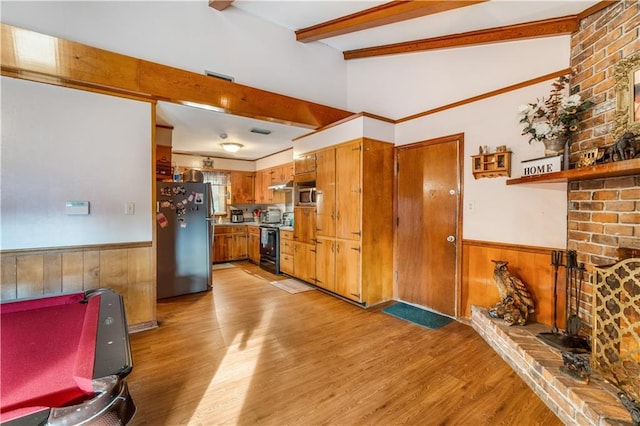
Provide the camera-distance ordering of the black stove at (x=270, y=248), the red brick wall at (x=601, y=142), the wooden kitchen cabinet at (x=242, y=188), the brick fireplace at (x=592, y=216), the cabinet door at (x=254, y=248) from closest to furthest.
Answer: the brick fireplace at (x=592, y=216), the red brick wall at (x=601, y=142), the black stove at (x=270, y=248), the cabinet door at (x=254, y=248), the wooden kitchen cabinet at (x=242, y=188)

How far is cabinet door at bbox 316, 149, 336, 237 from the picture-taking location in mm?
4047

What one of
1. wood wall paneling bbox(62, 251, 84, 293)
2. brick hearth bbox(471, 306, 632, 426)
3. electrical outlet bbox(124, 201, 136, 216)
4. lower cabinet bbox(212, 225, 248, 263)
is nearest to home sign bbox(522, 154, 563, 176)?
brick hearth bbox(471, 306, 632, 426)

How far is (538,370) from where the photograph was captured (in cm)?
198

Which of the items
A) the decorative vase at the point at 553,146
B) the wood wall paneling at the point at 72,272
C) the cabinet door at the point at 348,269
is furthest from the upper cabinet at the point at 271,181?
the decorative vase at the point at 553,146

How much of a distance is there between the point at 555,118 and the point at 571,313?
1.59 metres

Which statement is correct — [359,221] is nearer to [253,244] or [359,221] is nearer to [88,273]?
[88,273]

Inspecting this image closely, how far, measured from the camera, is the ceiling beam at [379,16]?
8.30ft

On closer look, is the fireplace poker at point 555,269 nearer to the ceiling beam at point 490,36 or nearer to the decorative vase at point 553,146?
the decorative vase at point 553,146

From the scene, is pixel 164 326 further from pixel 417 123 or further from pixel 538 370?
pixel 417 123

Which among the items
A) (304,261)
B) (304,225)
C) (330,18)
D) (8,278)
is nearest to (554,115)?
(330,18)

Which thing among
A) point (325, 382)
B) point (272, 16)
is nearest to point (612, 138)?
point (325, 382)

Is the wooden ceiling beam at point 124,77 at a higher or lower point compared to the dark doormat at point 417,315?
higher

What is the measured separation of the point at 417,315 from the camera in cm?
338

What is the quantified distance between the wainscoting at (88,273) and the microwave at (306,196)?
236 cm
